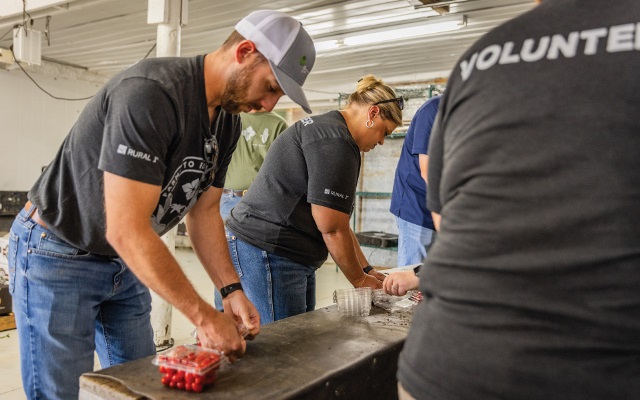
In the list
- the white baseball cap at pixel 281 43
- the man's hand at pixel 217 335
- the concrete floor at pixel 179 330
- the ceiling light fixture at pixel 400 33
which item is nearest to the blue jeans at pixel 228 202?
the concrete floor at pixel 179 330

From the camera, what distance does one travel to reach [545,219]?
721mm

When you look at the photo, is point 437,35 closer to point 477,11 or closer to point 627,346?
point 477,11

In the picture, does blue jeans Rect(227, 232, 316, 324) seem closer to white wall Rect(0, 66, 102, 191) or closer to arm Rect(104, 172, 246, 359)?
arm Rect(104, 172, 246, 359)

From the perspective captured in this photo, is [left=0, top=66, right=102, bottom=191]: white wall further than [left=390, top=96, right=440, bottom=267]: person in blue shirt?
Yes

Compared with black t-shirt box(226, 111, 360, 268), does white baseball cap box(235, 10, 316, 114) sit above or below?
above

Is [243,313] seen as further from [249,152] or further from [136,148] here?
[249,152]

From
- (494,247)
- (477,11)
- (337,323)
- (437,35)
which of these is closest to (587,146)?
(494,247)

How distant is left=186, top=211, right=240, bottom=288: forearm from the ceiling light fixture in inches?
174

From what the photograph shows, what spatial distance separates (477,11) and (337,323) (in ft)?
14.3

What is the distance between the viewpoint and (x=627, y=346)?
694 millimetres

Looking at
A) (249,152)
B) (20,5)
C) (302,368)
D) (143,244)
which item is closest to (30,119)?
(20,5)

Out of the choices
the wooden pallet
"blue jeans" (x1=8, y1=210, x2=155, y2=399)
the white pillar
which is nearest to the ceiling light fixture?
the white pillar

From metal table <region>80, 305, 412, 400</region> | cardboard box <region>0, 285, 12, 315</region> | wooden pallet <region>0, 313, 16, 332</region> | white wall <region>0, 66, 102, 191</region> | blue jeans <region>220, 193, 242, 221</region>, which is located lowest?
wooden pallet <region>0, 313, 16, 332</region>

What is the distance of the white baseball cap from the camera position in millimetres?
1486
